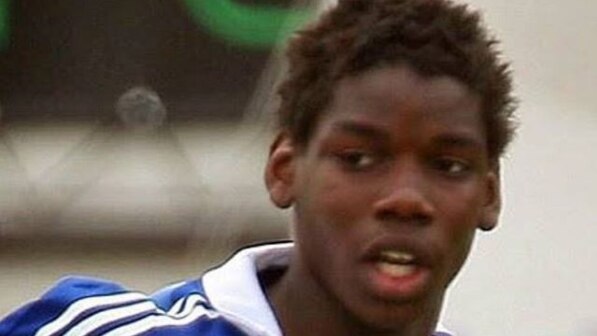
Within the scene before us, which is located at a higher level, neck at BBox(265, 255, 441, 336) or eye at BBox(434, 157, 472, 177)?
eye at BBox(434, 157, 472, 177)

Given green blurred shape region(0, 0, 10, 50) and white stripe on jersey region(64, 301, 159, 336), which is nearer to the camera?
white stripe on jersey region(64, 301, 159, 336)

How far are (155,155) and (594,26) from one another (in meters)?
0.89

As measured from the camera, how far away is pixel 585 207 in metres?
4.97

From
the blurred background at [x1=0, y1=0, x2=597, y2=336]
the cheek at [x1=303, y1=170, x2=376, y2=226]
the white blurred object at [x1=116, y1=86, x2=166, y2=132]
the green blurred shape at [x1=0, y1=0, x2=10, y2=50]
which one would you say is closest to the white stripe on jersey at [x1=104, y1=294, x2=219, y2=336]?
the cheek at [x1=303, y1=170, x2=376, y2=226]

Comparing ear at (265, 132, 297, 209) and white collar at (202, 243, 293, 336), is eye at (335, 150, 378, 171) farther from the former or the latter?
white collar at (202, 243, 293, 336)

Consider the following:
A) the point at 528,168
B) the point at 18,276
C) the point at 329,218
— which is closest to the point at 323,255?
the point at 329,218

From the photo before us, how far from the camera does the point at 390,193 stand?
2.92m

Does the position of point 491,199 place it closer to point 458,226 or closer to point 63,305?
point 458,226

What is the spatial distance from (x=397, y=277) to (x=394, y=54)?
0.27 m

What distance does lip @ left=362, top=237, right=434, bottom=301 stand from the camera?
2.90 meters

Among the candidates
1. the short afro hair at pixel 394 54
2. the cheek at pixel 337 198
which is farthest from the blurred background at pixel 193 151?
the cheek at pixel 337 198

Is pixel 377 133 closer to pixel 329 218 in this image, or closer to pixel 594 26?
pixel 329 218

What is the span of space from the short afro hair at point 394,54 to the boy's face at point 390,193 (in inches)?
0.7

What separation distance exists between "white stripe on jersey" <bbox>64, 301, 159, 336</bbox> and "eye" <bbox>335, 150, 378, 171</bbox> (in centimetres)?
31
